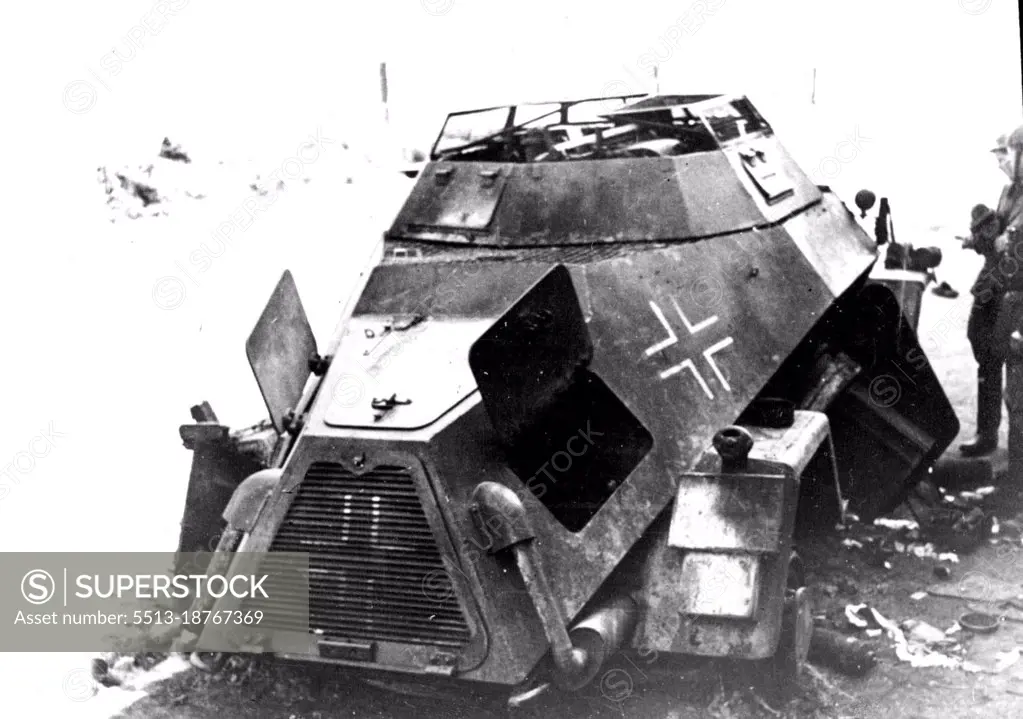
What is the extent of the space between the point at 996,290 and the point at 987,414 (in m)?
0.82

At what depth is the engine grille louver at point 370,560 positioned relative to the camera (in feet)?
16.9

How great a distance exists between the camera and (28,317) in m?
9.53

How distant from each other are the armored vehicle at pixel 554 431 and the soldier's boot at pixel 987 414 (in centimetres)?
232

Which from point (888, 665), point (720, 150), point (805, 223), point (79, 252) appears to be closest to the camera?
point (888, 665)

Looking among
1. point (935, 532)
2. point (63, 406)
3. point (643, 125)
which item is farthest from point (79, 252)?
point (935, 532)

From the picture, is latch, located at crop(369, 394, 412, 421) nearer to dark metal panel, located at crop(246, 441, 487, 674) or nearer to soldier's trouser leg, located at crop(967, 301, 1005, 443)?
dark metal panel, located at crop(246, 441, 487, 674)

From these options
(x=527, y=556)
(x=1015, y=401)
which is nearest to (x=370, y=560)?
(x=527, y=556)

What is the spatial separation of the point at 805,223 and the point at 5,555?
4.65 meters

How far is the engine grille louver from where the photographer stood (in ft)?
16.9

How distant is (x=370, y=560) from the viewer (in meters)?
5.23

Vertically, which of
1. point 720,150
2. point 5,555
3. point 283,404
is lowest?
point 5,555

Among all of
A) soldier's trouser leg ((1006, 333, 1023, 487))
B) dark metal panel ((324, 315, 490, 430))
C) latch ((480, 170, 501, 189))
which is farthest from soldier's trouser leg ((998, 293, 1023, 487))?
dark metal panel ((324, 315, 490, 430))

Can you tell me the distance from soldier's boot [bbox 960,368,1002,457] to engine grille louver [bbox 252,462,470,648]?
Result: 504 centimetres

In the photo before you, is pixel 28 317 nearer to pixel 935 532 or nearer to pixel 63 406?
pixel 63 406
